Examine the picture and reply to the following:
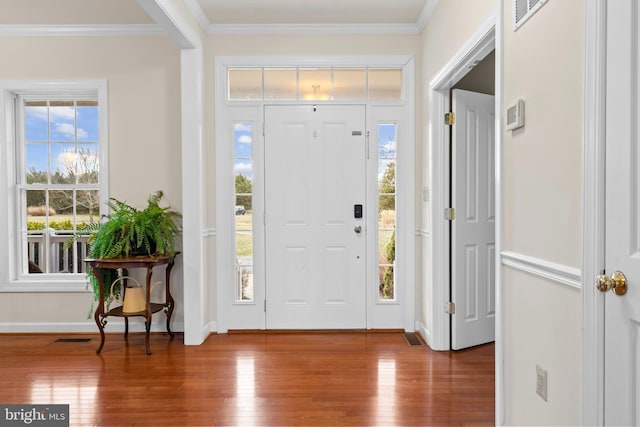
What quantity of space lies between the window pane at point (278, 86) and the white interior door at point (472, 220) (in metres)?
1.42

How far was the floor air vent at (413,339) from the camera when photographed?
3582mm

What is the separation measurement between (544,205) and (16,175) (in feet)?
14.2

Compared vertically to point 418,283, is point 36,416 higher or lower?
lower

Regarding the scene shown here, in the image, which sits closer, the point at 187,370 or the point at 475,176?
the point at 187,370

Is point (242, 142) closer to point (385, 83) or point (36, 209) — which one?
point (385, 83)

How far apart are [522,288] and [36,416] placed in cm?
268

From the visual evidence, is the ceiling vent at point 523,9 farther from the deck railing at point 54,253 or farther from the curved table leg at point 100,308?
the deck railing at point 54,253

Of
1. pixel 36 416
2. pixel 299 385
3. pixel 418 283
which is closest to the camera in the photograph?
pixel 36 416

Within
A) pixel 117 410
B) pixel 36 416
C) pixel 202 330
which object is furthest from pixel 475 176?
pixel 36 416

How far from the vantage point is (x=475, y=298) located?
11.4 ft

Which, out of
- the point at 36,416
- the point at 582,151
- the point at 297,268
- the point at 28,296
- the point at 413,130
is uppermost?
the point at 413,130

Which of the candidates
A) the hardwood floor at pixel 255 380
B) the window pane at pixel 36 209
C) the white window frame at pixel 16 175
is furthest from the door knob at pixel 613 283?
the window pane at pixel 36 209

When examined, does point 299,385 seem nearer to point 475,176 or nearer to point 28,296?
point 475,176

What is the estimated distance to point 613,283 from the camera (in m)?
1.35
